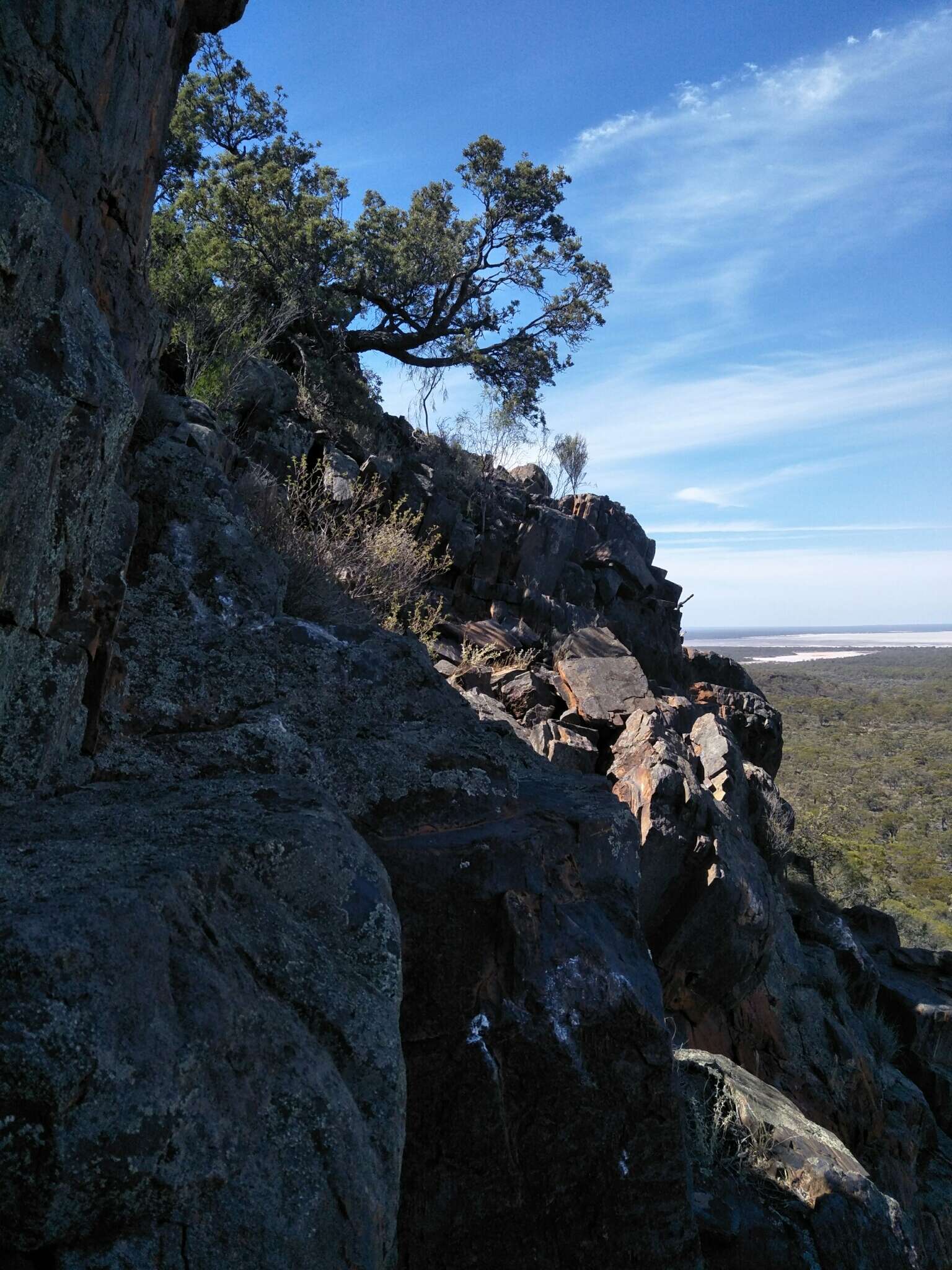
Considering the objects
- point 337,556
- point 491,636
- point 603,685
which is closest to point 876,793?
point 491,636

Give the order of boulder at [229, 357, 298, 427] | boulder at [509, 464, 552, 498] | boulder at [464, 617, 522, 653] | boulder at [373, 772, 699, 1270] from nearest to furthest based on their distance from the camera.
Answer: boulder at [373, 772, 699, 1270]
boulder at [229, 357, 298, 427]
boulder at [464, 617, 522, 653]
boulder at [509, 464, 552, 498]

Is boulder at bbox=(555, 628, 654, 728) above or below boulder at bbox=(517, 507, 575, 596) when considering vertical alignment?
below

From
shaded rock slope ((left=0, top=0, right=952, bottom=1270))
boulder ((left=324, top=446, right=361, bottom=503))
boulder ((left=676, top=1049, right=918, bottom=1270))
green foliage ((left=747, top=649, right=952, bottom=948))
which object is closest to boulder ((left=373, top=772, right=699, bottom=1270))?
shaded rock slope ((left=0, top=0, right=952, bottom=1270))

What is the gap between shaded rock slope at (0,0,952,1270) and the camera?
1.65 m

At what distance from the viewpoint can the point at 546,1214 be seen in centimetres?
288

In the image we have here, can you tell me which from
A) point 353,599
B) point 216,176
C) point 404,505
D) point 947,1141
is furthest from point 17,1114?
point 216,176

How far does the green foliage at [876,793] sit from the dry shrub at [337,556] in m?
13.8

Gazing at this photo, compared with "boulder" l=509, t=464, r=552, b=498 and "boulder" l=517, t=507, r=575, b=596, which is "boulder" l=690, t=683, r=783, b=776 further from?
"boulder" l=509, t=464, r=552, b=498

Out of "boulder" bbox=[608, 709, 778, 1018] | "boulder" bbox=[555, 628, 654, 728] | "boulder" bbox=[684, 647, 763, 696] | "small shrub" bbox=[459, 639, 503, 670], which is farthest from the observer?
"boulder" bbox=[684, 647, 763, 696]

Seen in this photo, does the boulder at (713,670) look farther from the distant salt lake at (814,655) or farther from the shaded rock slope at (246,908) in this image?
the distant salt lake at (814,655)

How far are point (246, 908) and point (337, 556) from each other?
6.52 metres

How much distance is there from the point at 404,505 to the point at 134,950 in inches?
562

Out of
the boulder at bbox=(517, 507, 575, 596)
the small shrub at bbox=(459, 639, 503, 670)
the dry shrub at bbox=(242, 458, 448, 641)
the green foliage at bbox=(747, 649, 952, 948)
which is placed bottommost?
the green foliage at bbox=(747, 649, 952, 948)

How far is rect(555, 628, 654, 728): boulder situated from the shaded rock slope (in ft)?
19.3
